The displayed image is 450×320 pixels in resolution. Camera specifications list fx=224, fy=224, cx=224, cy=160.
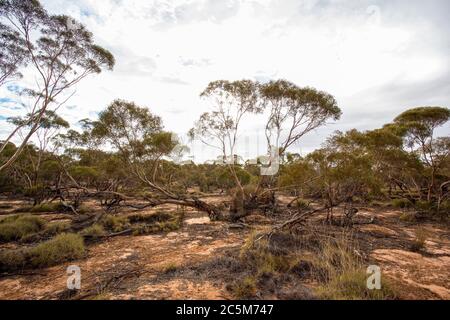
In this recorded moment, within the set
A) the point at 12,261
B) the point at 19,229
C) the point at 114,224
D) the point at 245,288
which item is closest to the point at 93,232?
the point at 114,224

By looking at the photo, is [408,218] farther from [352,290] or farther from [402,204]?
[352,290]

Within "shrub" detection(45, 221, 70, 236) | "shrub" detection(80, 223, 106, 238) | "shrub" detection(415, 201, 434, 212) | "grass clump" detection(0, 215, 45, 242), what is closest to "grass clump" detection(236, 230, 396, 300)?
"shrub" detection(80, 223, 106, 238)

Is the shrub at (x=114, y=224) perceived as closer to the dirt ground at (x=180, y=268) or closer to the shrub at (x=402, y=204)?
the dirt ground at (x=180, y=268)

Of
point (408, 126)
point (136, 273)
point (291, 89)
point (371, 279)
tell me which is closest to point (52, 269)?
point (136, 273)

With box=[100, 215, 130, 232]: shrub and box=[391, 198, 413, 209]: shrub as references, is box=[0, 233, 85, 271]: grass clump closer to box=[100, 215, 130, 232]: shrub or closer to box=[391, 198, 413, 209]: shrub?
box=[100, 215, 130, 232]: shrub

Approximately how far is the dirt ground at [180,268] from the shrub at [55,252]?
296 mm

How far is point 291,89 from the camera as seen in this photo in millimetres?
12164

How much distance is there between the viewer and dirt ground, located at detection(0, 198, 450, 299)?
4180mm

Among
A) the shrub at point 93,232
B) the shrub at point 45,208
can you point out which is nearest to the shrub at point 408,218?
the shrub at point 93,232

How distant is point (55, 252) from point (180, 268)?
359 cm

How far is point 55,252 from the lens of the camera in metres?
6.03

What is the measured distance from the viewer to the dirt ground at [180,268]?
4180 millimetres

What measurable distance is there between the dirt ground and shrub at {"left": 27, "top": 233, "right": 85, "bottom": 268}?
0.97 feet
